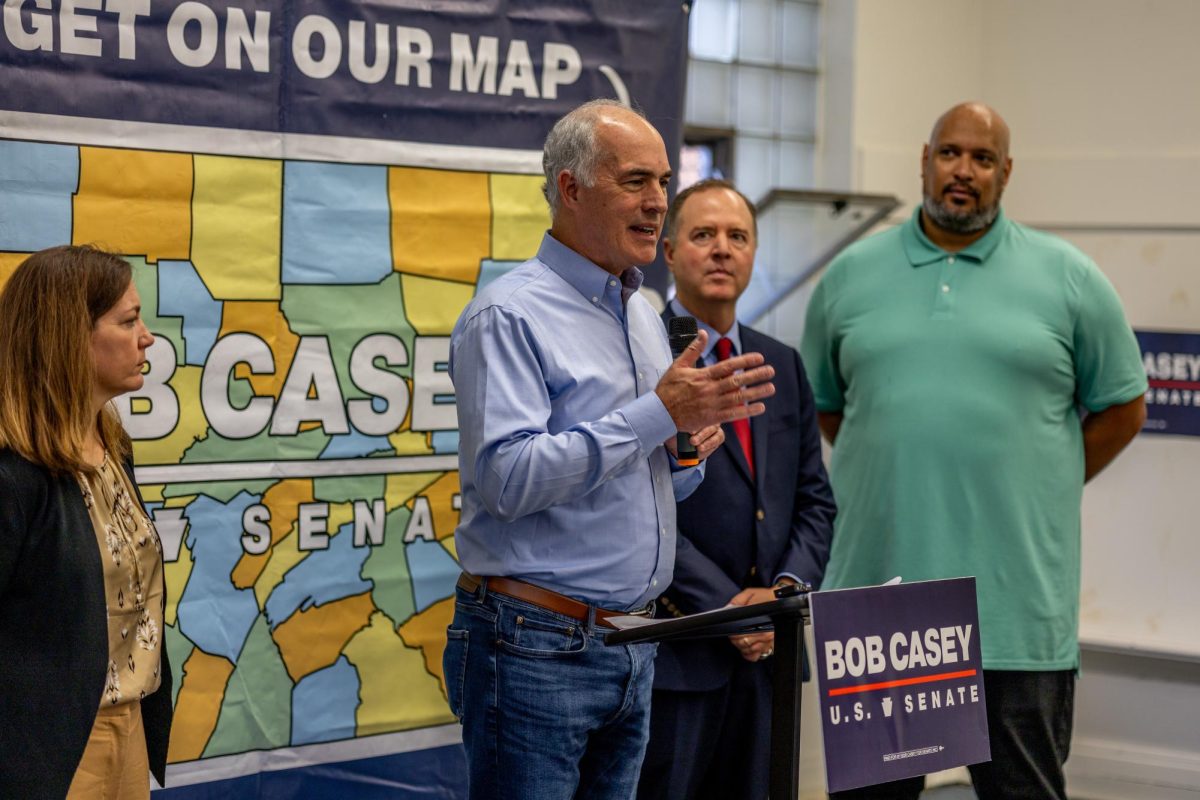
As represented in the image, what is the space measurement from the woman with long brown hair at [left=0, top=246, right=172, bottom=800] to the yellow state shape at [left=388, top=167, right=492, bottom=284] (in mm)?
896

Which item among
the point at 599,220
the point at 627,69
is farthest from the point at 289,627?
the point at 627,69

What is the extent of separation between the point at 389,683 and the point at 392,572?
26 cm

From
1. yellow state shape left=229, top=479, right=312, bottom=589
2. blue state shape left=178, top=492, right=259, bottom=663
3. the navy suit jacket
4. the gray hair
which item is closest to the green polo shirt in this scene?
the navy suit jacket

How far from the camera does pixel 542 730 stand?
2.05 meters

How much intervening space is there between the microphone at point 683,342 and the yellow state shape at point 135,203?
117 centimetres

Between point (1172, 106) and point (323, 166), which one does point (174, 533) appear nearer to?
point (323, 166)

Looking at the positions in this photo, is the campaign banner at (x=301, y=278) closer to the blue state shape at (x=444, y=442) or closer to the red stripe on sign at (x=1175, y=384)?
the blue state shape at (x=444, y=442)

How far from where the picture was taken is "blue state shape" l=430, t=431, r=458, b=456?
304cm

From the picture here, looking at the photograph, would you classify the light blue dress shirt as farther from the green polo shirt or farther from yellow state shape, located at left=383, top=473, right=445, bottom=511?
the green polo shirt

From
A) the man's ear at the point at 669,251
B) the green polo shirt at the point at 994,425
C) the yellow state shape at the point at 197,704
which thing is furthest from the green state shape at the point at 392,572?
the green polo shirt at the point at 994,425

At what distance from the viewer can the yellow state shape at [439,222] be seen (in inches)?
118

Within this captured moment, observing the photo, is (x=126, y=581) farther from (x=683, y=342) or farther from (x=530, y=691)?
(x=683, y=342)

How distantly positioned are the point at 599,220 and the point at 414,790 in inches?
61.6

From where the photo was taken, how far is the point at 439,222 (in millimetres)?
3043
